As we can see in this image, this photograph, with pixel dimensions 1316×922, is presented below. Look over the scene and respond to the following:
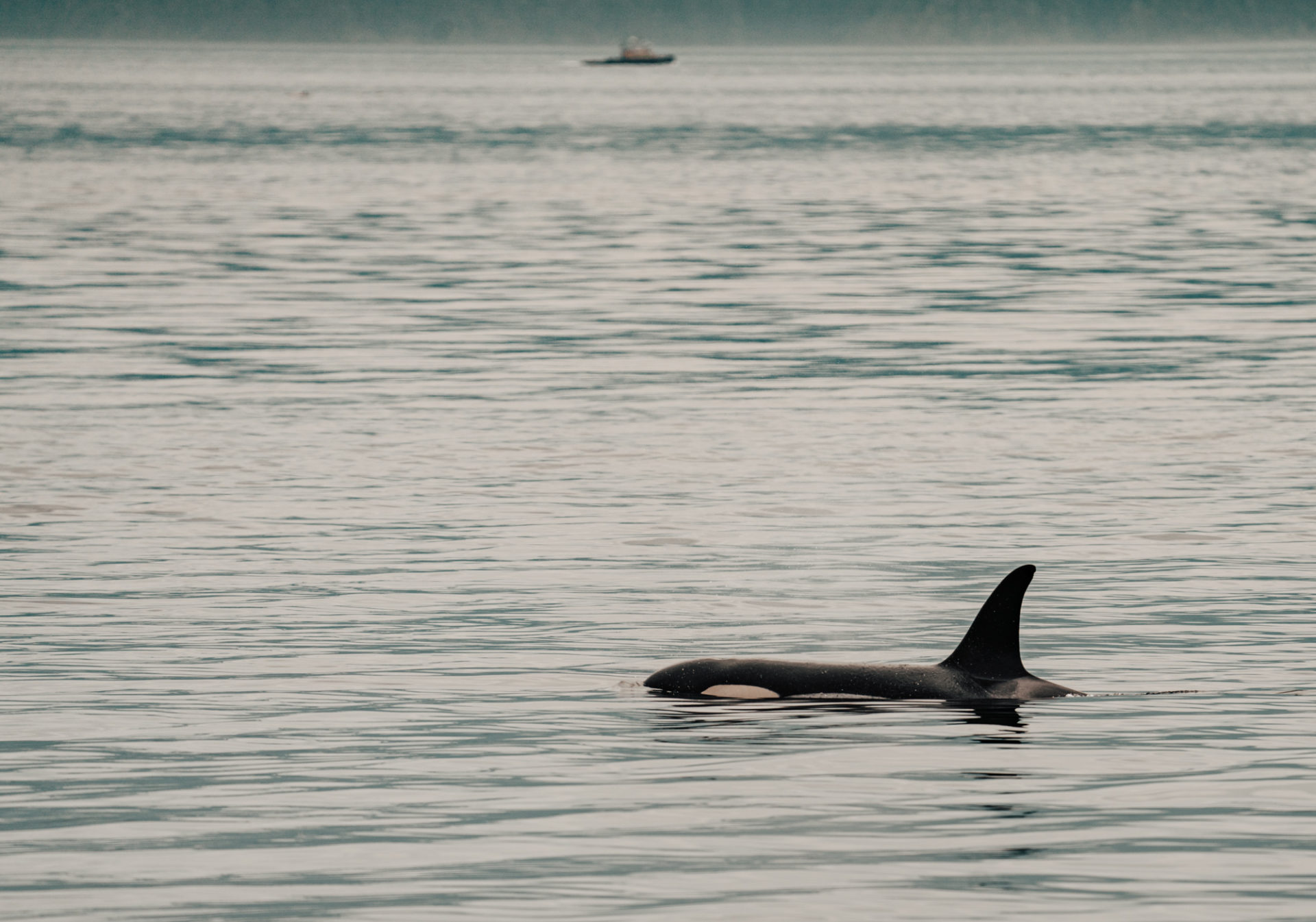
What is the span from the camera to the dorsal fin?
658 inches

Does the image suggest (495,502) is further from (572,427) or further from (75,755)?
(75,755)

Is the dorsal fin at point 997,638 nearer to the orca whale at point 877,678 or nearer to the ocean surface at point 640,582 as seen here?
the orca whale at point 877,678

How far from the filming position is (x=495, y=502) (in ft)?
87.1

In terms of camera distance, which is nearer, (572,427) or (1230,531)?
(1230,531)

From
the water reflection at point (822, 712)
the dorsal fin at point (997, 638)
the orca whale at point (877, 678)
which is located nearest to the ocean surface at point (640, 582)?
the water reflection at point (822, 712)

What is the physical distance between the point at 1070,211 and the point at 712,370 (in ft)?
144

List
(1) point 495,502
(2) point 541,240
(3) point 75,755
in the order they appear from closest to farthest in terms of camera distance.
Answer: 1. (3) point 75,755
2. (1) point 495,502
3. (2) point 541,240

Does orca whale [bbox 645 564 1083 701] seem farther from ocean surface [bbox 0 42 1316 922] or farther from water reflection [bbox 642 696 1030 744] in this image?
ocean surface [bbox 0 42 1316 922]

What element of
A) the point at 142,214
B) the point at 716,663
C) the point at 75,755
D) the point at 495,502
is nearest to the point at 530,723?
the point at 716,663

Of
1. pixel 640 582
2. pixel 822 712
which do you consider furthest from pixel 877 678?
pixel 640 582

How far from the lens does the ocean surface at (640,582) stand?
13633 millimetres

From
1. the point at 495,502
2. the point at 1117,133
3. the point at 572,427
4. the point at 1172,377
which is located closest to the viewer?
the point at 495,502

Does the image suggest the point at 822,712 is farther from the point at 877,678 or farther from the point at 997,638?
the point at 997,638

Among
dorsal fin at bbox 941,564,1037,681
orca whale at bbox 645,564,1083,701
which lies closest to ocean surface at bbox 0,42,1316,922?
orca whale at bbox 645,564,1083,701
